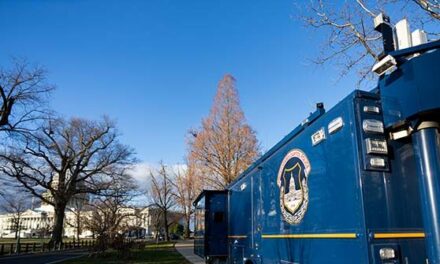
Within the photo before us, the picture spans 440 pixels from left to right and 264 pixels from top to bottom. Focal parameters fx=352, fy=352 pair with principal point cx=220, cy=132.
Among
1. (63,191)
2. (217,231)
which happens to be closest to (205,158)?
(217,231)

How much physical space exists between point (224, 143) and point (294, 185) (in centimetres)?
2256

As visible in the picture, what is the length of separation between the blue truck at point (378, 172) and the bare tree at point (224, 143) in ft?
72.7

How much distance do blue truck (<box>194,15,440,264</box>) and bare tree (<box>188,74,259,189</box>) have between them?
22149 millimetres

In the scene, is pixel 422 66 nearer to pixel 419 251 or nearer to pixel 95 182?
pixel 419 251

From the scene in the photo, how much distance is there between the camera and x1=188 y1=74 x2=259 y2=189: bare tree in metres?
27.2

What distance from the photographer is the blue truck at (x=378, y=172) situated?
3.37m

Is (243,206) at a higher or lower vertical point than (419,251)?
higher

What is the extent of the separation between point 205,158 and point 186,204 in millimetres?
22012

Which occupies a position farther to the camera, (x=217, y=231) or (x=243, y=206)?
(x=217, y=231)

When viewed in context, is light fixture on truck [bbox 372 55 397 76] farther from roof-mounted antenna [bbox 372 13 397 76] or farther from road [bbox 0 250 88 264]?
road [bbox 0 250 88 264]

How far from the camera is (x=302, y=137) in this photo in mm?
5074

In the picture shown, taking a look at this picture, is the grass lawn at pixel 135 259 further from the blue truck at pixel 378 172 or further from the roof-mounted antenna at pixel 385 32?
the roof-mounted antenna at pixel 385 32

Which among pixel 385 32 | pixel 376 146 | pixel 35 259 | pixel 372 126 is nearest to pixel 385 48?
pixel 385 32

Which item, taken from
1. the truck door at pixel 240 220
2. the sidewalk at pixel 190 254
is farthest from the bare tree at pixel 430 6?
the sidewalk at pixel 190 254
